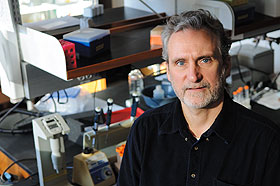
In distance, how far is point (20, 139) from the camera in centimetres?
260

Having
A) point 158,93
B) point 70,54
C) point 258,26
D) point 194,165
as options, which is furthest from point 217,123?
point 158,93

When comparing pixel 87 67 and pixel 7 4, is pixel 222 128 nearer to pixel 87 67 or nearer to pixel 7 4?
pixel 87 67

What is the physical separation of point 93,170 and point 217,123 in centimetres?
90

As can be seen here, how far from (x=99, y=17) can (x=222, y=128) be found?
131cm

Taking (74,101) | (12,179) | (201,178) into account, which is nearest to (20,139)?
(12,179)

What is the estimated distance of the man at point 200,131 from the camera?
1.30m

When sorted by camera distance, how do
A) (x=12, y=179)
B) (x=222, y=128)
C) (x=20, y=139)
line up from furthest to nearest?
(x=20, y=139) < (x=12, y=179) < (x=222, y=128)

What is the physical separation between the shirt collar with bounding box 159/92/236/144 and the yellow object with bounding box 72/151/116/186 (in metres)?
0.75

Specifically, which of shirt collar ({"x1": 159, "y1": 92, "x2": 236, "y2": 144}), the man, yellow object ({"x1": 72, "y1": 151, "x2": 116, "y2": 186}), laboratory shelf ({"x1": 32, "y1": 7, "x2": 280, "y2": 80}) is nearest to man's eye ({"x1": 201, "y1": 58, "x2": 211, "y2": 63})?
the man

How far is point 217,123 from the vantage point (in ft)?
4.55

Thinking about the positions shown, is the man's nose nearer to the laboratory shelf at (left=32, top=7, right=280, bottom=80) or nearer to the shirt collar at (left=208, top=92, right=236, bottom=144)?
the shirt collar at (left=208, top=92, right=236, bottom=144)

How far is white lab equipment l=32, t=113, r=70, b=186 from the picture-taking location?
1949 millimetres

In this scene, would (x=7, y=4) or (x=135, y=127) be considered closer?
(x=135, y=127)

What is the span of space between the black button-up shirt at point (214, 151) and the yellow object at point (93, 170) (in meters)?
0.67
